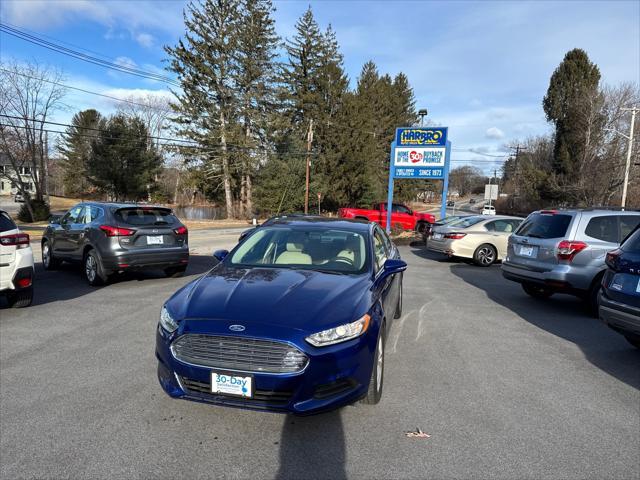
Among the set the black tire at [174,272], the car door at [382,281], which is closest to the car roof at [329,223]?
the car door at [382,281]

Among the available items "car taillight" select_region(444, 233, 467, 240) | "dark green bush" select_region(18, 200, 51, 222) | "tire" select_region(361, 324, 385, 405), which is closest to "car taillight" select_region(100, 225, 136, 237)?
"tire" select_region(361, 324, 385, 405)

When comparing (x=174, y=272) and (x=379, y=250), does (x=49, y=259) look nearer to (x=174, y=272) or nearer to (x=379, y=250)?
(x=174, y=272)

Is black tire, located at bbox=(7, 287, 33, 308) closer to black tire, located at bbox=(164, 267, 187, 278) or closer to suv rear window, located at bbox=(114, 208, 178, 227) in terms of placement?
suv rear window, located at bbox=(114, 208, 178, 227)

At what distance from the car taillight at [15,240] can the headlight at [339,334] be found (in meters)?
5.24

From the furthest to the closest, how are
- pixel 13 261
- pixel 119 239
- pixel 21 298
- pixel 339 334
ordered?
pixel 119 239
pixel 21 298
pixel 13 261
pixel 339 334

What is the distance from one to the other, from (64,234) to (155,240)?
2.31m

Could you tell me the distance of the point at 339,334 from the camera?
307 cm

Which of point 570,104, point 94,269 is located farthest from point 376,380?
point 570,104

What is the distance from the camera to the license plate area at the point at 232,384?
290cm

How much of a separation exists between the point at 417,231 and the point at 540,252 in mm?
15112

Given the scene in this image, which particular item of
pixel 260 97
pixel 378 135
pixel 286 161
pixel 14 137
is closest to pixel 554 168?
pixel 378 135

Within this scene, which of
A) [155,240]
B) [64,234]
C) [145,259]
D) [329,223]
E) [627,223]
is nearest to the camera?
[329,223]

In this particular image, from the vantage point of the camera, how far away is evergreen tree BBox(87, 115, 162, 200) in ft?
143

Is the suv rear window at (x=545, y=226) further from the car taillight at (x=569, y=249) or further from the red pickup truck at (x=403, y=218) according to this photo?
the red pickup truck at (x=403, y=218)
